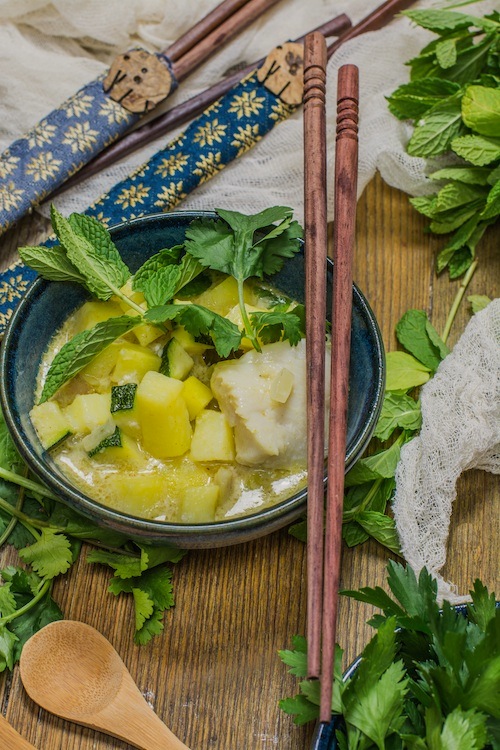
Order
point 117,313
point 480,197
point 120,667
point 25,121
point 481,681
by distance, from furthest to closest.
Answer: point 25,121
point 480,197
point 117,313
point 120,667
point 481,681

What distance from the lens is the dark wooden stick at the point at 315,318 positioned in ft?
5.47

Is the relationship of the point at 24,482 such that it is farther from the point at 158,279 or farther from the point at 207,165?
the point at 207,165

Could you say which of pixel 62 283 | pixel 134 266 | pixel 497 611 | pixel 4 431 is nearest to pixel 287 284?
pixel 134 266

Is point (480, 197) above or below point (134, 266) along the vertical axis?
above

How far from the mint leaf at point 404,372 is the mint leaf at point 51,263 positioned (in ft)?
2.73

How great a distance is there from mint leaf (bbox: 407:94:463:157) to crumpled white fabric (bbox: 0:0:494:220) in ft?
0.15

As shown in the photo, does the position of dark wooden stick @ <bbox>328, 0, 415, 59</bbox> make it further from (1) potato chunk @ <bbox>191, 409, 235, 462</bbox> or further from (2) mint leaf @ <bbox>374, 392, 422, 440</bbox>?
(1) potato chunk @ <bbox>191, 409, 235, 462</bbox>

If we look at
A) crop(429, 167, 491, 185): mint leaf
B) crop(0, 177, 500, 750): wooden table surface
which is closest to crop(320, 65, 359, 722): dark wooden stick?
crop(0, 177, 500, 750): wooden table surface

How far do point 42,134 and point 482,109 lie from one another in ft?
4.07

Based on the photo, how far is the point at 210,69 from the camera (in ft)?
8.54

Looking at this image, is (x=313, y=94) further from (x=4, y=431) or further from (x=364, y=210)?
(x=4, y=431)

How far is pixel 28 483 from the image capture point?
2033 mm

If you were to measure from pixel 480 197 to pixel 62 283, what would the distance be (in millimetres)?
1181

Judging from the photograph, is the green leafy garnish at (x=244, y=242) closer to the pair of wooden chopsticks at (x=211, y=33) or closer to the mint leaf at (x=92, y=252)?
the mint leaf at (x=92, y=252)
